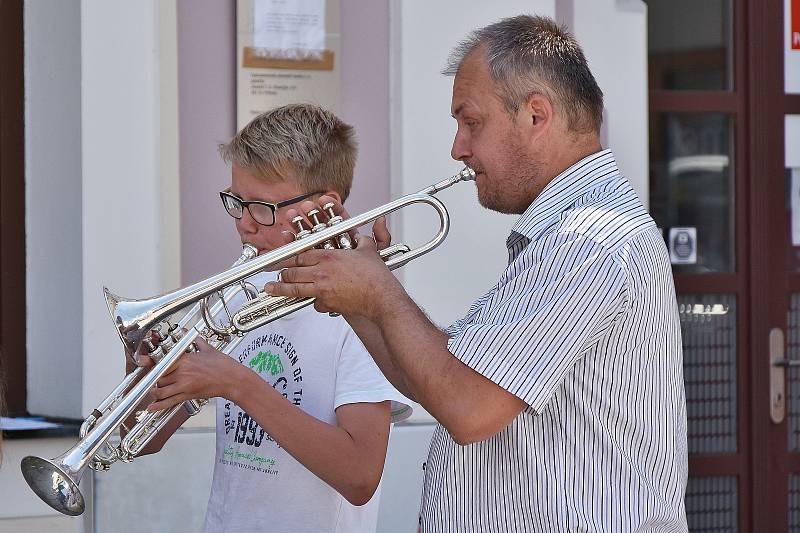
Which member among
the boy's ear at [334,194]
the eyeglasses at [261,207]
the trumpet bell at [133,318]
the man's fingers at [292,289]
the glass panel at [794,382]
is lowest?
Result: the glass panel at [794,382]

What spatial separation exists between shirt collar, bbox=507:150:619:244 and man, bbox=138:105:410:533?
1.60ft

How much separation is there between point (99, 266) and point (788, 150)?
2519mm

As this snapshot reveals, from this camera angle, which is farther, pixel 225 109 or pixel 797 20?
pixel 797 20

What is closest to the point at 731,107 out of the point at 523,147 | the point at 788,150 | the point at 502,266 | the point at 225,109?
the point at 788,150

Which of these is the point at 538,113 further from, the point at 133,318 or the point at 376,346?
the point at 133,318

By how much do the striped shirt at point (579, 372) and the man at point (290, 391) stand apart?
33cm

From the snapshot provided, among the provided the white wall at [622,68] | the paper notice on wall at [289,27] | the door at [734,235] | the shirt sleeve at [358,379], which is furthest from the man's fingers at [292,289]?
the door at [734,235]

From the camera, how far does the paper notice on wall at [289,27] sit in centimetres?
385

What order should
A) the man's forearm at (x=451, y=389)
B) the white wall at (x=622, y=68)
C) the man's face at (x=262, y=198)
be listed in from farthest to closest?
the white wall at (x=622, y=68) < the man's face at (x=262, y=198) < the man's forearm at (x=451, y=389)

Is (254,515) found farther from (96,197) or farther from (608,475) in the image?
(96,197)

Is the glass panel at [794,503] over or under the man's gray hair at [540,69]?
under

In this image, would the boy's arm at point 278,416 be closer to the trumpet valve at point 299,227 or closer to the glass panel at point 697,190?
the trumpet valve at point 299,227

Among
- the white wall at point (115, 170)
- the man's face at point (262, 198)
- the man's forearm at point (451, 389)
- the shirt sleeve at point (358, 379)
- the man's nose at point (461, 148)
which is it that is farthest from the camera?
the white wall at point (115, 170)

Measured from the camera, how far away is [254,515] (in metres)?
2.32
